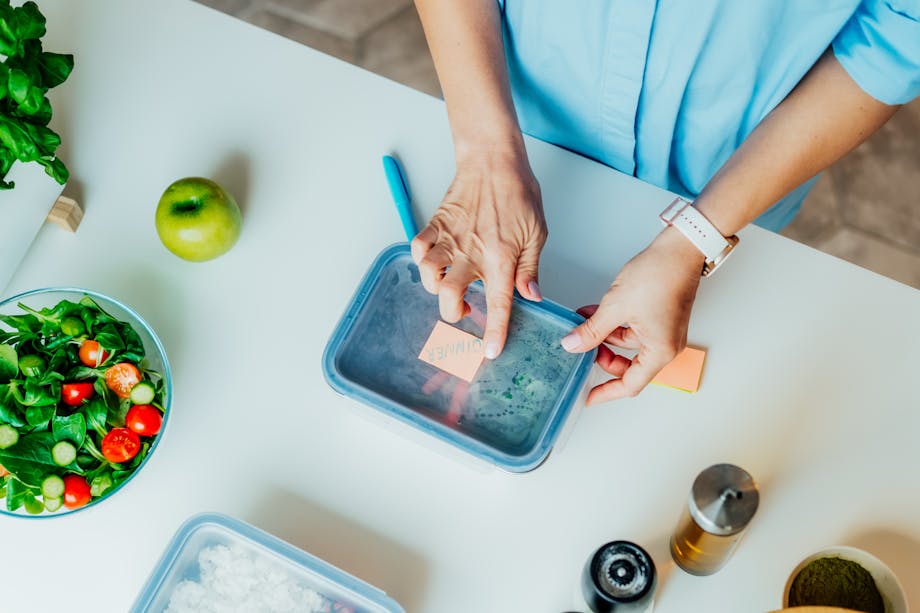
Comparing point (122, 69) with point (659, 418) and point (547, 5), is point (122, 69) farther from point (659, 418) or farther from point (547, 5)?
point (659, 418)

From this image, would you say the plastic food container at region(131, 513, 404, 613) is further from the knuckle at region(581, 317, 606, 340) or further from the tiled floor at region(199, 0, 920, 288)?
the tiled floor at region(199, 0, 920, 288)

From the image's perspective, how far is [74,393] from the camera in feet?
3.06

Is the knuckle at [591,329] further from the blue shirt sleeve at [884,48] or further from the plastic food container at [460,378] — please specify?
the blue shirt sleeve at [884,48]

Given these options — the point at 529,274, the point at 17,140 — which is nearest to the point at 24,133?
the point at 17,140

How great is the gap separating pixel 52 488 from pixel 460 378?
1.48 feet

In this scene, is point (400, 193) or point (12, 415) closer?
point (12, 415)

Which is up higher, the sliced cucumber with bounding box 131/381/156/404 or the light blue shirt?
the light blue shirt

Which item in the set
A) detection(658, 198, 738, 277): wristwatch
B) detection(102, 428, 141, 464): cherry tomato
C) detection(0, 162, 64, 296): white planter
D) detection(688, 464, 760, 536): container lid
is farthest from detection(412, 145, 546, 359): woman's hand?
detection(0, 162, 64, 296): white planter

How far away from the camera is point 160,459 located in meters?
0.97

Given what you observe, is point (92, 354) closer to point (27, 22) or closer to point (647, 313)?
point (27, 22)

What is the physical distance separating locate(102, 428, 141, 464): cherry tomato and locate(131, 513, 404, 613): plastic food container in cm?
11

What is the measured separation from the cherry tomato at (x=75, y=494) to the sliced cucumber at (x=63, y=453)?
0.02m

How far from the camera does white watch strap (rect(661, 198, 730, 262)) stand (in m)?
0.96

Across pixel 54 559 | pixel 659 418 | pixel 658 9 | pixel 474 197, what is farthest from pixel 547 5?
pixel 54 559
